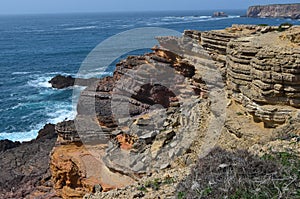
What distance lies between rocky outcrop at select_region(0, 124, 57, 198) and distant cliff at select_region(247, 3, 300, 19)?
127 metres

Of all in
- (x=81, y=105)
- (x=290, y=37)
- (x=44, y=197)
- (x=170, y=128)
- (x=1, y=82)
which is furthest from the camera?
(x=1, y=82)

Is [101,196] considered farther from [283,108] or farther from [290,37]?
[290,37]

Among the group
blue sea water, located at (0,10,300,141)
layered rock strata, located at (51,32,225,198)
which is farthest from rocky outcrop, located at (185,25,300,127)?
blue sea water, located at (0,10,300,141)

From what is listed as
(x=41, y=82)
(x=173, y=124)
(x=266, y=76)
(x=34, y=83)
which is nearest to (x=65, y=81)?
(x=41, y=82)

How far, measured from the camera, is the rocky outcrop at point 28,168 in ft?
68.9

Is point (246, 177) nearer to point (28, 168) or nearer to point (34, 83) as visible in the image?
point (28, 168)

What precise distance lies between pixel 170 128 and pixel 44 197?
314 inches

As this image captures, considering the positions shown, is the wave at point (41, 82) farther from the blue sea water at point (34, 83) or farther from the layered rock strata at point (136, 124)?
the layered rock strata at point (136, 124)

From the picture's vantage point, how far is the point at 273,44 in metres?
12.6

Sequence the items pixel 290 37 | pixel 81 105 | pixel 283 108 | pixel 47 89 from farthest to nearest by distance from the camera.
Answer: pixel 47 89 → pixel 81 105 → pixel 290 37 → pixel 283 108

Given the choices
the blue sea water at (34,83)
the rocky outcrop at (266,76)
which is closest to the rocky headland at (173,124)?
the rocky outcrop at (266,76)

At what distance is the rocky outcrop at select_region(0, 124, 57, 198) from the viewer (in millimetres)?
21016

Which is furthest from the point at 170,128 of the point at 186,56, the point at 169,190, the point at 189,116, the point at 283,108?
the point at 186,56

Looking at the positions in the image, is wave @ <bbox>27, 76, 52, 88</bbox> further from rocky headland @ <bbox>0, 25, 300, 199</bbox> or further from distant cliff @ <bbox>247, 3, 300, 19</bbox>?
distant cliff @ <bbox>247, 3, 300, 19</bbox>
